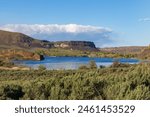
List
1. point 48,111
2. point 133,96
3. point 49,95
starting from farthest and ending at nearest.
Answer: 1. point 49,95
2. point 133,96
3. point 48,111

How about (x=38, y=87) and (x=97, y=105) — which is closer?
(x=97, y=105)

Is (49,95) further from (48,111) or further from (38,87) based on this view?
(48,111)

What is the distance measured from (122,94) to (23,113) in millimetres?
2546

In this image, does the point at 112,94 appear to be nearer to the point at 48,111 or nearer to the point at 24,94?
the point at 24,94

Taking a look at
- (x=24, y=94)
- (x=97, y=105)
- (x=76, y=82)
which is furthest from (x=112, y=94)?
(x=97, y=105)

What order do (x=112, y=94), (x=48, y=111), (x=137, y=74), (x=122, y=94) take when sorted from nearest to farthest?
(x=48, y=111)
(x=122, y=94)
(x=112, y=94)
(x=137, y=74)

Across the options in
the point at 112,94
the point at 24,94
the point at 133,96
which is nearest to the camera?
the point at 133,96

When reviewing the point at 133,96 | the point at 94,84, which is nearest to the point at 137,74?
the point at 94,84

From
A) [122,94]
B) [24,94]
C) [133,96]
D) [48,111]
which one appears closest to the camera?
[48,111]

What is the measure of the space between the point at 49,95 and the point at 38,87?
0.86ft

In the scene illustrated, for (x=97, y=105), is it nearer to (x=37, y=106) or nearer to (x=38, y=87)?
(x=37, y=106)

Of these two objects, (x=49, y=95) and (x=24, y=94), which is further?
(x=24, y=94)

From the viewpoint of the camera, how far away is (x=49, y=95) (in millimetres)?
7484

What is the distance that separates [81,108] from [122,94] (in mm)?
2339
